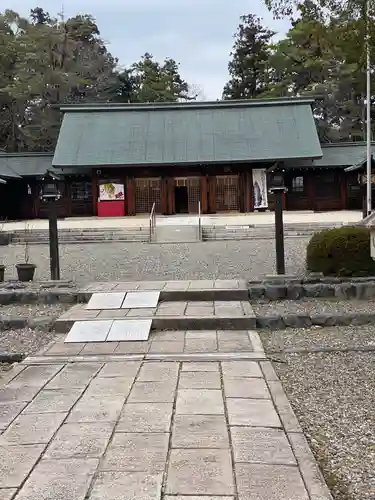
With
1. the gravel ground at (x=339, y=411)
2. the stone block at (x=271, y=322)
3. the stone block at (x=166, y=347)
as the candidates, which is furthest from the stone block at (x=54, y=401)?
the stone block at (x=271, y=322)

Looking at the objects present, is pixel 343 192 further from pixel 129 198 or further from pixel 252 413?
pixel 252 413

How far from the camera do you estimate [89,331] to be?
5.78 metres

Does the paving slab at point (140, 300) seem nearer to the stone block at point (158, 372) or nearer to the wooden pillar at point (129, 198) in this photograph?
the stone block at point (158, 372)

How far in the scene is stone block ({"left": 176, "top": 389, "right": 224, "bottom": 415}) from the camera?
352cm

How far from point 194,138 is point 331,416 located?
78.3 feet

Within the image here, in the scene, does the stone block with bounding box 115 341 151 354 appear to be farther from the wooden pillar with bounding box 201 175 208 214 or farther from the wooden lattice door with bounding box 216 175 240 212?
the wooden lattice door with bounding box 216 175 240 212

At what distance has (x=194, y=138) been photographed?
26.4 meters

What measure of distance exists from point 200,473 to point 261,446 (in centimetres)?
48

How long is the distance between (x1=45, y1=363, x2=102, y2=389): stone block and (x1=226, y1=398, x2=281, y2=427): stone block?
123 centimetres

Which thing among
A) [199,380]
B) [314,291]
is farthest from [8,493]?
[314,291]

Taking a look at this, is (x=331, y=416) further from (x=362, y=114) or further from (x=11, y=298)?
(x=362, y=114)

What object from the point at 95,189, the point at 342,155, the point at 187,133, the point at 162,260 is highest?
the point at 187,133

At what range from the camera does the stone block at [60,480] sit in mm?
2449

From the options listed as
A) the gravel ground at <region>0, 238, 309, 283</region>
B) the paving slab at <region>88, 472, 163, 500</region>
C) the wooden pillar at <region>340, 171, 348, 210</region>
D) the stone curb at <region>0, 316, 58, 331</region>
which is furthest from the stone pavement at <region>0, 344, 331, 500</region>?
the wooden pillar at <region>340, 171, 348, 210</region>
